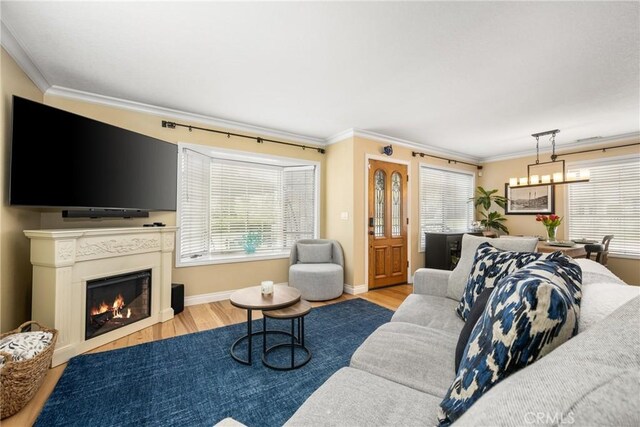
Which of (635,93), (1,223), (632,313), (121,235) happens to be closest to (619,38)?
(635,93)

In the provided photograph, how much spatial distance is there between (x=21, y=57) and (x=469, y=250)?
4037 mm

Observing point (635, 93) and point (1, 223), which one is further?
point (635, 93)

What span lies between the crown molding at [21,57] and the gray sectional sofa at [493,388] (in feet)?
10.5

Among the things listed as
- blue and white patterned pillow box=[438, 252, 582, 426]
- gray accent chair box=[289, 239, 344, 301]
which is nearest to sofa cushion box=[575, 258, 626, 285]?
blue and white patterned pillow box=[438, 252, 582, 426]

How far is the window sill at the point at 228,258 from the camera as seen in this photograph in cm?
362

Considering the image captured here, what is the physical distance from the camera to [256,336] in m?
2.68

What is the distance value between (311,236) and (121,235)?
2722mm

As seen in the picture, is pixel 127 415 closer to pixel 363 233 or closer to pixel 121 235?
pixel 121 235

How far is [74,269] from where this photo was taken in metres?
2.29

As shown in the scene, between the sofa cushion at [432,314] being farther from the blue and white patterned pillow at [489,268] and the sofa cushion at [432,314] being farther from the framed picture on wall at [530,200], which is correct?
the framed picture on wall at [530,200]

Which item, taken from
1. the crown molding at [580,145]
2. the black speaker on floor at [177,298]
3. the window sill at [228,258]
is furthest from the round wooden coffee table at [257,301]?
the crown molding at [580,145]

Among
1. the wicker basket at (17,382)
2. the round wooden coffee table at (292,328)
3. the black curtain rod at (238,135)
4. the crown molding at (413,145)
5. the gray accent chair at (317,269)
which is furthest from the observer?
the crown molding at (413,145)

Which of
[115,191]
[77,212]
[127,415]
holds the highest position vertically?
[115,191]

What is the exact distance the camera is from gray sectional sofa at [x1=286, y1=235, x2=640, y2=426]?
402 mm
